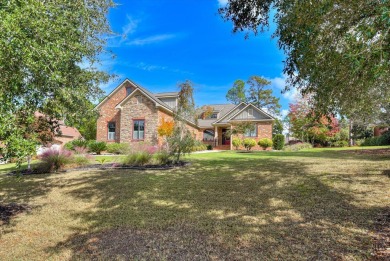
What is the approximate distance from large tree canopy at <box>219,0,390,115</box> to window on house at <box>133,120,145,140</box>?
16439 mm

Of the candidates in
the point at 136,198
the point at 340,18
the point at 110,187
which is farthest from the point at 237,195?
the point at 340,18

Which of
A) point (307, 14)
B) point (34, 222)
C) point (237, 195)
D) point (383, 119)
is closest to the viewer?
point (307, 14)

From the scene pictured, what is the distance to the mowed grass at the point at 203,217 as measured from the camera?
11.5 feet

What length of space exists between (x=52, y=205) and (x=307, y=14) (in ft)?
24.0

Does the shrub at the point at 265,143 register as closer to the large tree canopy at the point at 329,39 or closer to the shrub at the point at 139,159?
the shrub at the point at 139,159

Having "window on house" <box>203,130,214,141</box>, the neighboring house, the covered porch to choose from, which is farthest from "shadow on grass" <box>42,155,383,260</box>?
"window on house" <box>203,130,214,141</box>

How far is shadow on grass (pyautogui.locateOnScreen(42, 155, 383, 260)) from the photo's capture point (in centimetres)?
345

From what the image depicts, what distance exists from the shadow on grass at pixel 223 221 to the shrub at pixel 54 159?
13.4 ft

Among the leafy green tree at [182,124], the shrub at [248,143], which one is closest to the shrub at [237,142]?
the shrub at [248,143]

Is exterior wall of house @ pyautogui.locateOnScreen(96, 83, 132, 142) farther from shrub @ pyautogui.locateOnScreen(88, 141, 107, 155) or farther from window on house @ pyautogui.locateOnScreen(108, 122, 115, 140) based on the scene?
shrub @ pyautogui.locateOnScreen(88, 141, 107, 155)

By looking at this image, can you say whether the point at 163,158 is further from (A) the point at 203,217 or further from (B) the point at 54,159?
(A) the point at 203,217

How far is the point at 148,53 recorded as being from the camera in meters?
18.5

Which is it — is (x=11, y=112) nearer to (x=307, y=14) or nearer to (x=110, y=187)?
(x=110, y=187)

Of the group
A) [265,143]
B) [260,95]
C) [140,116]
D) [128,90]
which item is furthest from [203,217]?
[260,95]
